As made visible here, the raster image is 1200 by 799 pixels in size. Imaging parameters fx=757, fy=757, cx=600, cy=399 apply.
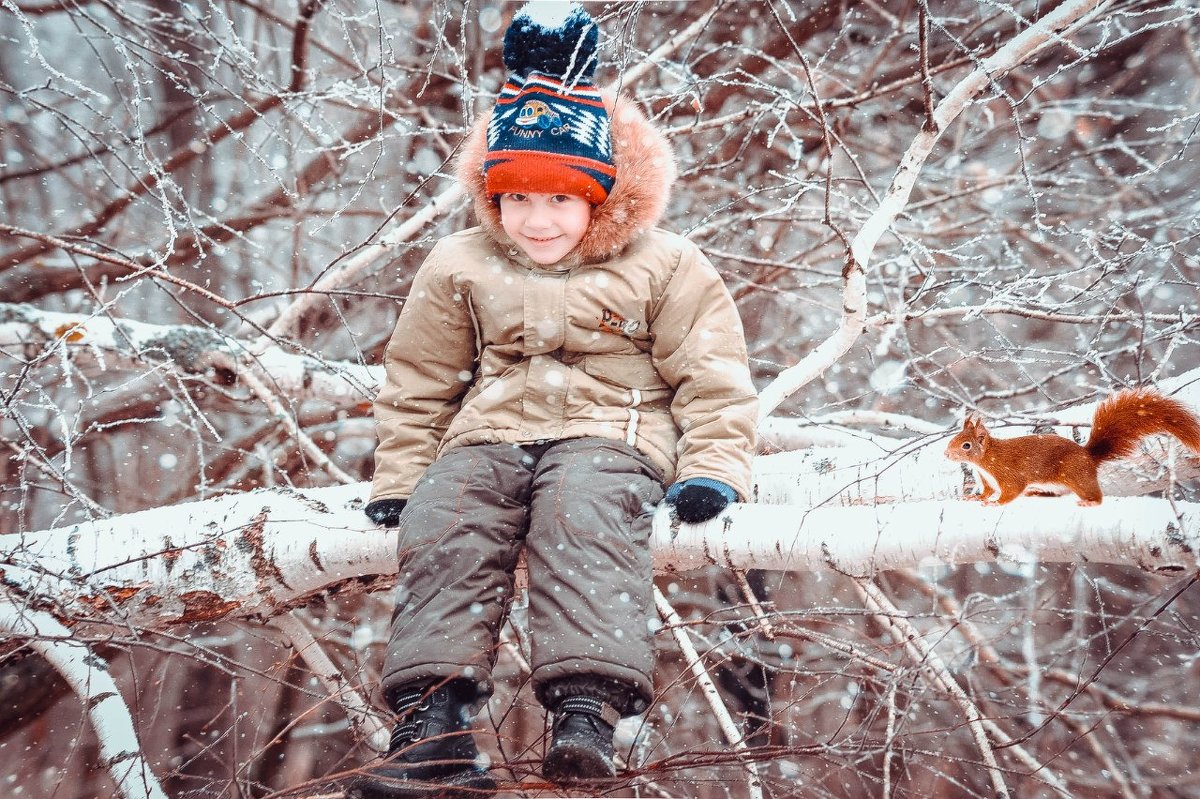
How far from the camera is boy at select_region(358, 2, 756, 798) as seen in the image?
1.64 metres

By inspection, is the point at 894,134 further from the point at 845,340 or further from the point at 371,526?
the point at 371,526

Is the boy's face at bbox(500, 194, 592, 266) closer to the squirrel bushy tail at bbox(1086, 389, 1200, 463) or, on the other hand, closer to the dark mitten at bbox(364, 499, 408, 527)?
the dark mitten at bbox(364, 499, 408, 527)

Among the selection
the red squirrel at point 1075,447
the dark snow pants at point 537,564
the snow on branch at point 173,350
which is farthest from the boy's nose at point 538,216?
the red squirrel at point 1075,447

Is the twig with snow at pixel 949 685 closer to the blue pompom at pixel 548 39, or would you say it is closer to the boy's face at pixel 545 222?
the boy's face at pixel 545 222

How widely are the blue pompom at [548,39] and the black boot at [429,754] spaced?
5.06ft

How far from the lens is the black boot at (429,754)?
4.78 ft

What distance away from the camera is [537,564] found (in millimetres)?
1751

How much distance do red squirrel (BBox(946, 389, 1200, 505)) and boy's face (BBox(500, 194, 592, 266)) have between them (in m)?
1.06

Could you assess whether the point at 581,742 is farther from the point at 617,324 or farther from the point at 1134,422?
the point at 1134,422

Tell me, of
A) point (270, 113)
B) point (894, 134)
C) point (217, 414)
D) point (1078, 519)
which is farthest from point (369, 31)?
point (1078, 519)

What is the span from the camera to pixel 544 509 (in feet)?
5.88

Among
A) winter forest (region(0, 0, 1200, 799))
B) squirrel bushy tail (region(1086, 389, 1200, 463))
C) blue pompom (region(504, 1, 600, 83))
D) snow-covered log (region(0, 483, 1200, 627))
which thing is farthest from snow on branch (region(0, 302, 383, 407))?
squirrel bushy tail (region(1086, 389, 1200, 463))

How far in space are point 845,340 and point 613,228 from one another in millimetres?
724

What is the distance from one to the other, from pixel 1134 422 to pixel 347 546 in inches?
70.6
